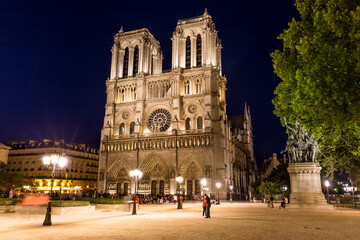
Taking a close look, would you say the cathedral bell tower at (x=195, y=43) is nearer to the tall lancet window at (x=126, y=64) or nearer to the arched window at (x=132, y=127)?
→ the tall lancet window at (x=126, y=64)

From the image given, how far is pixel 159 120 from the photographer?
46844 millimetres

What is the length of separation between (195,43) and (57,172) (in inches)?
1333

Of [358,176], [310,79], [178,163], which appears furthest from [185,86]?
[310,79]

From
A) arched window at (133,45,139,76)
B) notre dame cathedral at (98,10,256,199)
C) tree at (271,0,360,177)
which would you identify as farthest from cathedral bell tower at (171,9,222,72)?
tree at (271,0,360,177)

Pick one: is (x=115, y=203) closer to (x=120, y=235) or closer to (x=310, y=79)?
(x=120, y=235)

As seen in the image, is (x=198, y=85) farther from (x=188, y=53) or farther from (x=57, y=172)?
(x=57, y=172)

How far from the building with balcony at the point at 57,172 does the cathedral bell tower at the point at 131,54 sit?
1865cm

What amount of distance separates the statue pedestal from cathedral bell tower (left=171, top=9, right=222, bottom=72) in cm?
2959

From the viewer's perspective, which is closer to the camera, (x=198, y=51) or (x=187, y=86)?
(x=187, y=86)

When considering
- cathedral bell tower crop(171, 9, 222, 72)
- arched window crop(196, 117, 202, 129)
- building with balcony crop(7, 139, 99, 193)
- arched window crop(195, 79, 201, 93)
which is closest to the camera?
arched window crop(196, 117, 202, 129)

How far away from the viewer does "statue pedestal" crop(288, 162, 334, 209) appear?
1848cm

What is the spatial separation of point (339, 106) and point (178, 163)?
34.0 metres

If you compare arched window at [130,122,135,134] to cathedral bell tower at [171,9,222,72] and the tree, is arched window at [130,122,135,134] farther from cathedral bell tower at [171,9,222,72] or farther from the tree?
the tree

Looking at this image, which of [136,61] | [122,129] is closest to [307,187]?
[122,129]
